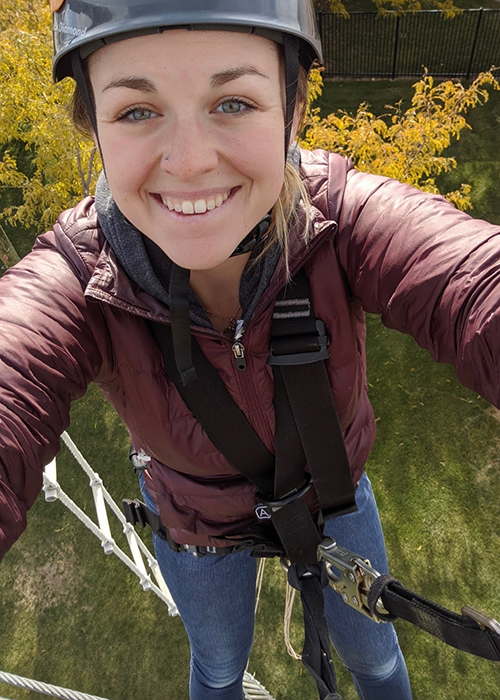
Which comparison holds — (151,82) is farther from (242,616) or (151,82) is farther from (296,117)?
(242,616)

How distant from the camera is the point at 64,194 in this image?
5.82 metres

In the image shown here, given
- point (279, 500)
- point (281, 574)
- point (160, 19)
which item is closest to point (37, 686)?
point (279, 500)

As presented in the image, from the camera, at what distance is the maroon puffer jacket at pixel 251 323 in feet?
4.85

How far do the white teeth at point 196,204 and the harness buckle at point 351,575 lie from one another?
116 centimetres

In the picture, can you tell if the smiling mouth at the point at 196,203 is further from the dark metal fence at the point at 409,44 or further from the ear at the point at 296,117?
the dark metal fence at the point at 409,44

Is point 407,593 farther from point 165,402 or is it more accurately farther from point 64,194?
point 64,194

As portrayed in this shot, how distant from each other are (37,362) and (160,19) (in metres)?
0.80

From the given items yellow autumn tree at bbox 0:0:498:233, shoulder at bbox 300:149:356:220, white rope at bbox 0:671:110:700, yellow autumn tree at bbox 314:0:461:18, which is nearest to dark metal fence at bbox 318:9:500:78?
yellow autumn tree at bbox 314:0:461:18

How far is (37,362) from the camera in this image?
154cm

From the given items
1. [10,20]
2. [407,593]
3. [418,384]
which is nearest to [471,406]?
[418,384]

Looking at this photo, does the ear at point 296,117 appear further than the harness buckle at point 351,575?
No

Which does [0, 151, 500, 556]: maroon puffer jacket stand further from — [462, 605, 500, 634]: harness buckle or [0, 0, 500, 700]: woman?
[462, 605, 500, 634]: harness buckle


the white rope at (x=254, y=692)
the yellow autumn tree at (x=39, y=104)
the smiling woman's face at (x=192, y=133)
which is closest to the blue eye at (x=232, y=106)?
the smiling woman's face at (x=192, y=133)

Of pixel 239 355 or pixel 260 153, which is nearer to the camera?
pixel 260 153
